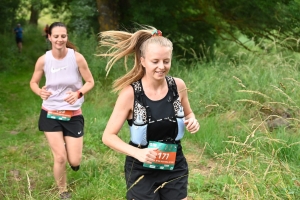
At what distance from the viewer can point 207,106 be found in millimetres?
3918

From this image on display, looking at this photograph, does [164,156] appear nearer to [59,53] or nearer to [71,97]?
[71,97]

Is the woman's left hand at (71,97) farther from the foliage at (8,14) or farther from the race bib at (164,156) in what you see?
the foliage at (8,14)

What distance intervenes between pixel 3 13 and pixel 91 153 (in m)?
14.4

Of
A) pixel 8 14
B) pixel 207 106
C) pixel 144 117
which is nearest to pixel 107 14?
pixel 8 14

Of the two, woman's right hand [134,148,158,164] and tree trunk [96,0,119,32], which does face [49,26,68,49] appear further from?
tree trunk [96,0,119,32]

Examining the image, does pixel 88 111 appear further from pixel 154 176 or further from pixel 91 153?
pixel 154 176

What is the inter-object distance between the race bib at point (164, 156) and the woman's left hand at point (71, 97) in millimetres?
1926

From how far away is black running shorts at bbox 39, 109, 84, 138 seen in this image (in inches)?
196

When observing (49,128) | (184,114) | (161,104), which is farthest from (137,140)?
(49,128)

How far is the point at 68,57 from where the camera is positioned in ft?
16.5

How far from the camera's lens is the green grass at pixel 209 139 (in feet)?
13.1

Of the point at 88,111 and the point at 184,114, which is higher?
the point at 184,114

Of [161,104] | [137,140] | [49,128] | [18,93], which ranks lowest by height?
[18,93]

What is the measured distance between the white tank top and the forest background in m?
Answer: 0.58
